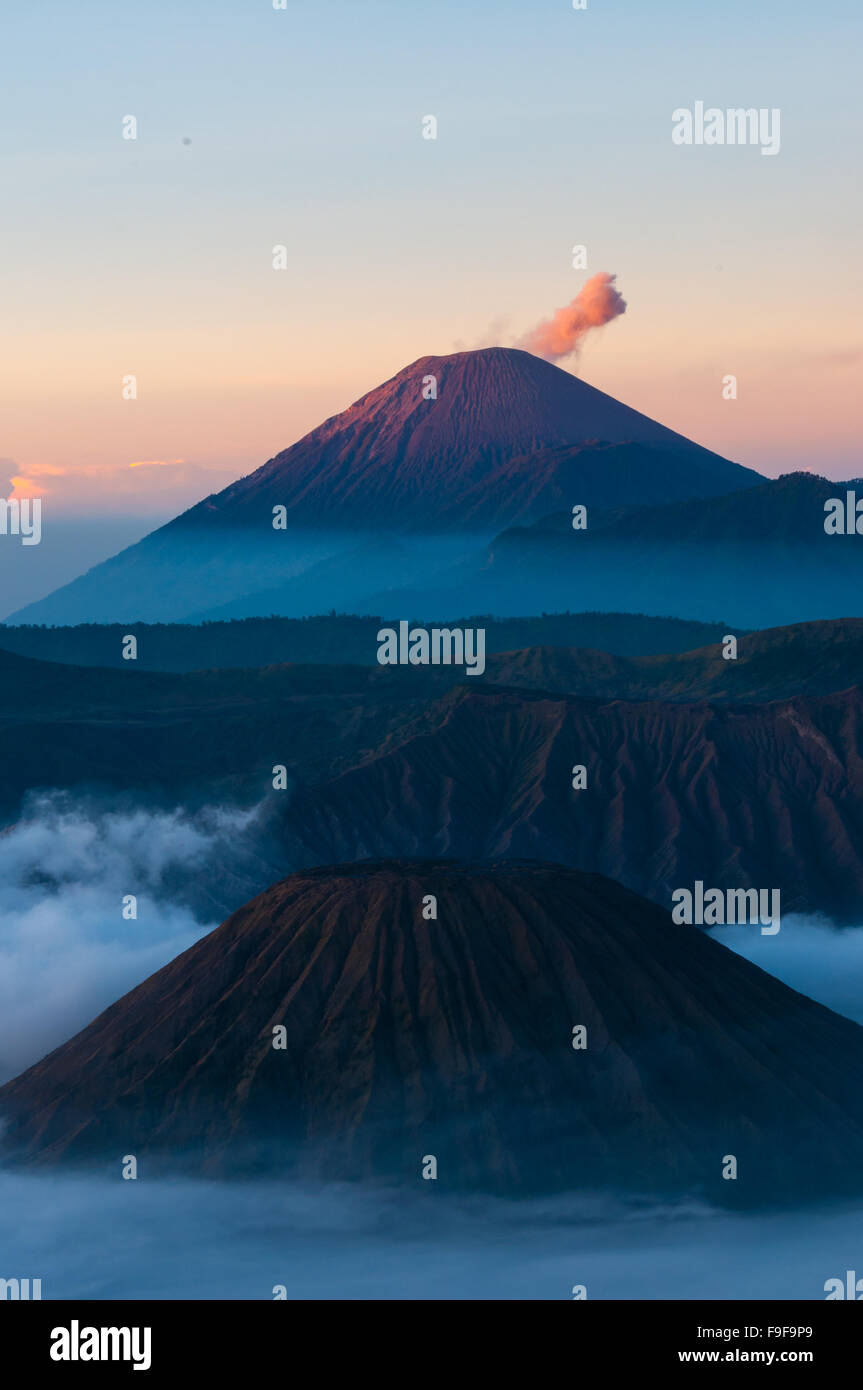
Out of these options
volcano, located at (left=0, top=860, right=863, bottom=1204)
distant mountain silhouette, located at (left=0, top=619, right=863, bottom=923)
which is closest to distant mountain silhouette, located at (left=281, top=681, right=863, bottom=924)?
distant mountain silhouette, located at (left=0, top=619, right=863, bottom=923)

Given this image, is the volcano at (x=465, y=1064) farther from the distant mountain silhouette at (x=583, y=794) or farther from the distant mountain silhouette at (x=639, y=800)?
the distant mountain silhouette at (x=583, y=794)

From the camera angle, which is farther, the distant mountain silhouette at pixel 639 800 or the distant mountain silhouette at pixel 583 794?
the distant mountain silhouette at pixel 583 794

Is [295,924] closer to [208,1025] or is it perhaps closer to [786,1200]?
[208,1025]

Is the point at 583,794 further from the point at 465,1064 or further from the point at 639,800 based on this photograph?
the point at 465,1064

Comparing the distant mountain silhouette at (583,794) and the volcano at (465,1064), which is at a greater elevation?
the distant mountain silhouette at (583,794)

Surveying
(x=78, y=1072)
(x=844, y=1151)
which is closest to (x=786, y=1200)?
(x=844, y=1151)

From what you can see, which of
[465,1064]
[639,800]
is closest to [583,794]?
[639,800]

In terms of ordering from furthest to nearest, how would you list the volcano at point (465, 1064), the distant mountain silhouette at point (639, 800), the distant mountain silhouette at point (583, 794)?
1. the distant mountain silhouette at point (583, 794)
2. the distant mountain silhouette at point (639, 800)
3. the volcano at point (465, 1064)

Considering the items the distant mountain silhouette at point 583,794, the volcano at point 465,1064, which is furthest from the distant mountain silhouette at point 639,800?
the volcano at point 465,1064
